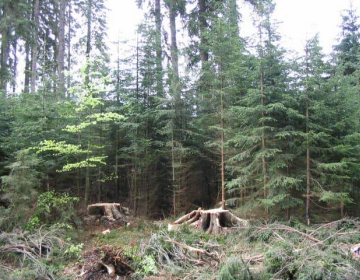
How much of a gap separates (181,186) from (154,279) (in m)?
5.27

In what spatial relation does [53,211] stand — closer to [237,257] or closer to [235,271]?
[237,257]

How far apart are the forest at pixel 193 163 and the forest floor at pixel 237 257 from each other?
0.03 metres

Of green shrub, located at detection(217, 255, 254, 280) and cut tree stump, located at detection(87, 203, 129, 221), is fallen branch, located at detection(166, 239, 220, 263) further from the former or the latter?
cut tree stump, located at detection(87, 203, 129, 221)

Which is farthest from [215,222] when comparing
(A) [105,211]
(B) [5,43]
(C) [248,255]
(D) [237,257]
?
(B) [5,43]

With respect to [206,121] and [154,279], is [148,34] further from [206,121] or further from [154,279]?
[154,279]

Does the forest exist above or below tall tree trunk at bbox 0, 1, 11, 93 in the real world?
below

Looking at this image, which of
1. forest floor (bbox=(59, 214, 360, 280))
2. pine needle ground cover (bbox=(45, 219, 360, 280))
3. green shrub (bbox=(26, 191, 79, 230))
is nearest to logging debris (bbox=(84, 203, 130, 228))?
green shrub (bbox=(26, 191, 79, 230))

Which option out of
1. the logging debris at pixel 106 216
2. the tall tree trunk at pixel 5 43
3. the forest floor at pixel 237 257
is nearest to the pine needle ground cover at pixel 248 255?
the forest floor at pixel 237 257

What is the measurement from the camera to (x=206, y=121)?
31.0 ft

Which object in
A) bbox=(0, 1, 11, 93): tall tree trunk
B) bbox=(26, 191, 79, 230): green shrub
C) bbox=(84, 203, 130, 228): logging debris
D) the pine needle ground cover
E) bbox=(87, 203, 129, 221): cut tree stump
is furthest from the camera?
bbox=(0, 1, 11, 93): tall tree trunk

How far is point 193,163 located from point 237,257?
19.2 feet

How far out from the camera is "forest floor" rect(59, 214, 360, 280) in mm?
3963

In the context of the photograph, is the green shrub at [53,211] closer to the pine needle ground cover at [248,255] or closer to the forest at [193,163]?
the forest at [193,163]

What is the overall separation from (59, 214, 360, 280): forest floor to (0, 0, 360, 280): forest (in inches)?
1.1
